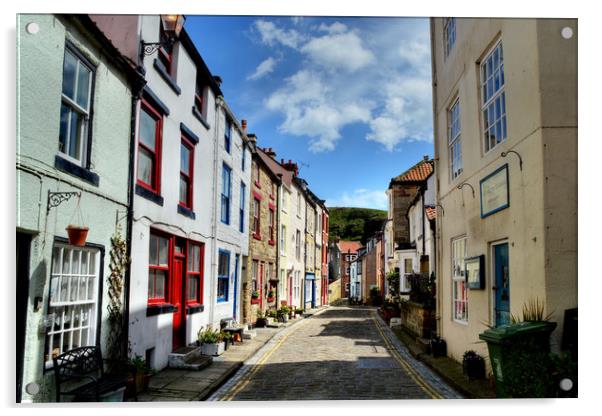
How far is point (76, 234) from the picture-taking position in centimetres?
510

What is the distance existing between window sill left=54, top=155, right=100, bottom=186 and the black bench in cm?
174

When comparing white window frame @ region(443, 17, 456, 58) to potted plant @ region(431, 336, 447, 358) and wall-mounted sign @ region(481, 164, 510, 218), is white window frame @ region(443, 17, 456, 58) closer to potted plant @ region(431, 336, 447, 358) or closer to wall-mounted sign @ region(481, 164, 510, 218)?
wall-mounted sign @ region(481, 164, 510, 218)

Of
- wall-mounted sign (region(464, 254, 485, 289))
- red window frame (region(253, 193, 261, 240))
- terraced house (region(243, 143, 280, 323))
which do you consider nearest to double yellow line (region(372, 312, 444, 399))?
wall-mounted sign (region(464, 254, 485, 289))

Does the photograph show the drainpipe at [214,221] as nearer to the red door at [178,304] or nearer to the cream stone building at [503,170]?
the red door at [178,304]

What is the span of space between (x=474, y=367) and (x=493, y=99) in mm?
3477

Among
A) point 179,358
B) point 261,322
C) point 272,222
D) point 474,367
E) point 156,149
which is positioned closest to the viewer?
point 474,367

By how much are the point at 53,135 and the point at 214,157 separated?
6013 mm

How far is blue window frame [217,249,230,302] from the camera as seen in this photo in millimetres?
12188

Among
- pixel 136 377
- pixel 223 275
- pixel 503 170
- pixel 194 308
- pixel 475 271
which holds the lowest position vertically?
pixel 136 377

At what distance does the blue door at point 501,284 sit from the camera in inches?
261

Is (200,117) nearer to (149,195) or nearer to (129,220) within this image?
(149,195)

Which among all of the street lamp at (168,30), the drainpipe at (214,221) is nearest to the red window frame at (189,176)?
the drainpipe at (214,221)

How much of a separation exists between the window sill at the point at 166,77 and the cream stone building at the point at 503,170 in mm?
3965

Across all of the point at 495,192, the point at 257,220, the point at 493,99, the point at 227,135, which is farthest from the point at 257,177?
the point at 495,192
